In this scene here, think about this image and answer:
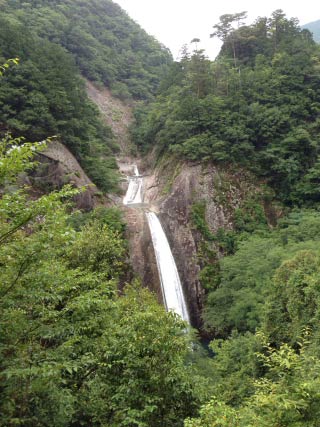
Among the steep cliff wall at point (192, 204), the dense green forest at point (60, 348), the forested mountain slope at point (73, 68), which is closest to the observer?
the dense green forest at point (60, 348)

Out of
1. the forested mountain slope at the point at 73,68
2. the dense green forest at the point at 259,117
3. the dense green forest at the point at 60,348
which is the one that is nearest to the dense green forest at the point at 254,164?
the dense green forest at the point at 259,117

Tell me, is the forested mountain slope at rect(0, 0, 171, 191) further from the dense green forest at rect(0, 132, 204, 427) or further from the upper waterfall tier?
the upper waterfall tier

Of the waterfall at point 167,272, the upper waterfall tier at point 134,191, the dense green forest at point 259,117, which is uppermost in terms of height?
the dense green forest at point 259,117

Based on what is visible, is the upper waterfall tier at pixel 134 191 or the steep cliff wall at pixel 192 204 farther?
the upper waterfall tier at pixel 134 191

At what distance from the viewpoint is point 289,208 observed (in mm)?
28328

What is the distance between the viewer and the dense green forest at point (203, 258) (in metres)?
5.03

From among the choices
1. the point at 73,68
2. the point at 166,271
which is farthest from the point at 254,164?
the point at 73,68

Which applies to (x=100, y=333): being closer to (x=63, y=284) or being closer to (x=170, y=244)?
(x=63, y=284)

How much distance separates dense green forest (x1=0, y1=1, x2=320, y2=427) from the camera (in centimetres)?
503

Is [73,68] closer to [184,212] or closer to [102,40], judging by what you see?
[102,40]

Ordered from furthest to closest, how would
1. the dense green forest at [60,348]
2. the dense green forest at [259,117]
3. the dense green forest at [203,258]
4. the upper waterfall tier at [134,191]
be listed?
the upper waterfall tier at [134,191] → the dense green forest at [259,117] → the dense green forest at [203,258] → the dense green forest at [60,348]

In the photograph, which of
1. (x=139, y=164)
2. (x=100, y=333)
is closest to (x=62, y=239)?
(x=100, y=333)

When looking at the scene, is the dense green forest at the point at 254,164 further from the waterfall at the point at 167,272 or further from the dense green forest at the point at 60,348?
the dense green forest at the point at 60,348

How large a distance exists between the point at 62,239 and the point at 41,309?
1.55 metres
